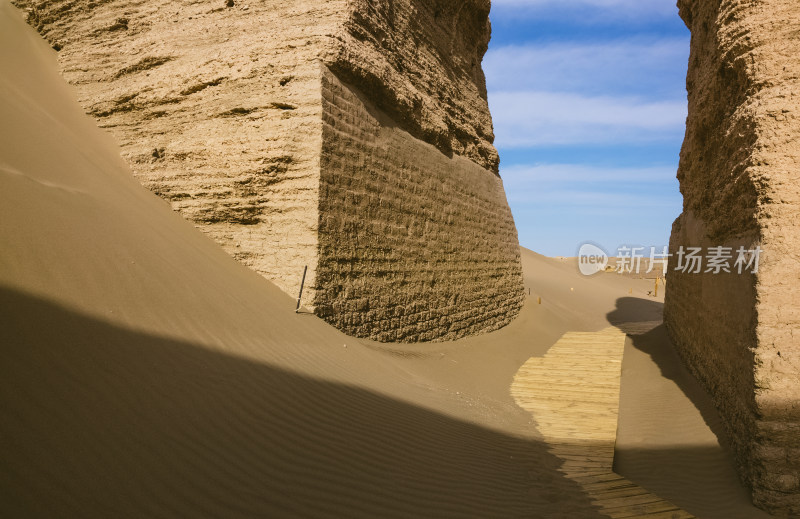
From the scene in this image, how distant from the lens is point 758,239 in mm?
4508

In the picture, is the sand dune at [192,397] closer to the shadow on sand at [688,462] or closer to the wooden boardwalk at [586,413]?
the shadow on sand at [688,462]

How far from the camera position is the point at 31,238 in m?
3.83

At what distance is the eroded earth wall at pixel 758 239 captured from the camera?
13.5ft

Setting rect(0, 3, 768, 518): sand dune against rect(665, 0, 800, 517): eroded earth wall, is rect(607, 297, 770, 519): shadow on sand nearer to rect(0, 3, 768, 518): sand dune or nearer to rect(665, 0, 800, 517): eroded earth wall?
rect(0, 3, 768, 518): sand dune

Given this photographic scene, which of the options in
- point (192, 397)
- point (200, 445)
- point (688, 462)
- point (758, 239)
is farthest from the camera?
point (688, 462)

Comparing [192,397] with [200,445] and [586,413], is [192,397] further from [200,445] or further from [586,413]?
[586,413]

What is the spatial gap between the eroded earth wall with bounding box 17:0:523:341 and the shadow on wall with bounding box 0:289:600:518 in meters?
2.66

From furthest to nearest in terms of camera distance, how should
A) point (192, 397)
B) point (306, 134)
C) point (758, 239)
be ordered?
1. point (306, 134)
2. point (758, 239)
3. point (192, 397)

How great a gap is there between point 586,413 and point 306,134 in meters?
5.65

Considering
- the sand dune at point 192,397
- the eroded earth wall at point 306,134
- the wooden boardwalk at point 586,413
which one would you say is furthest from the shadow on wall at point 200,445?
the eroded earth wall at point 306,134

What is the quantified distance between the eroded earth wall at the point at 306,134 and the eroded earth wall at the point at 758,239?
456cm

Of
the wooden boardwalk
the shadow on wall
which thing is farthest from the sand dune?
the wooden boardwalk

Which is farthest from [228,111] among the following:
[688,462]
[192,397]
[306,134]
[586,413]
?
[688,462]

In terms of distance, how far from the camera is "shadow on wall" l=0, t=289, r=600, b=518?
209 centimetres
